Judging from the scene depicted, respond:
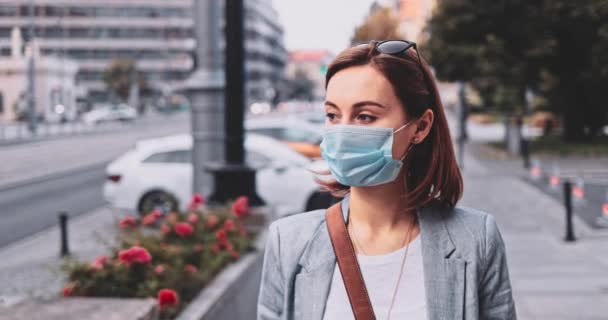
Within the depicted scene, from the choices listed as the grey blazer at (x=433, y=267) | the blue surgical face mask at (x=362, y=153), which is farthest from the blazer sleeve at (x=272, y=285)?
the blue surgical face mask at (x=362, y=153)

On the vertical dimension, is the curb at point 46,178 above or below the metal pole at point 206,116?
below

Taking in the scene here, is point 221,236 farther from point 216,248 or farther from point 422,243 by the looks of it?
point 422,243

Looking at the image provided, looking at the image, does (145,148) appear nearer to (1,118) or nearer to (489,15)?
(489,15)

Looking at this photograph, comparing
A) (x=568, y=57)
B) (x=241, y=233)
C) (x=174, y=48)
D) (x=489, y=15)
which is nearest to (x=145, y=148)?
(x=241, y=233)

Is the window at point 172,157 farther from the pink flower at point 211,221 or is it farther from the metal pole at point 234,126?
the pink flower at point 211,221

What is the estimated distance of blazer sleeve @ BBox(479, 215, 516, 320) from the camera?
2.21 meters

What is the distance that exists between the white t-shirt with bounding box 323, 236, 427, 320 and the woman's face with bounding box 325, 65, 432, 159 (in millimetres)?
308

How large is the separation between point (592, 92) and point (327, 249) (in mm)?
31720

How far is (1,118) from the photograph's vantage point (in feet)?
206

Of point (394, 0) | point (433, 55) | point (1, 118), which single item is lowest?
point (1, 118)

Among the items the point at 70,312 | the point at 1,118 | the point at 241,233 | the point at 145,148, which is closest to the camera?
the point at 70,312

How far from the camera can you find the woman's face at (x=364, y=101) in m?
2.16

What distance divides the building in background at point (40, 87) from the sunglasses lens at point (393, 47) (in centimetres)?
5273

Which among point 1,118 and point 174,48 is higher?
point 174,48
